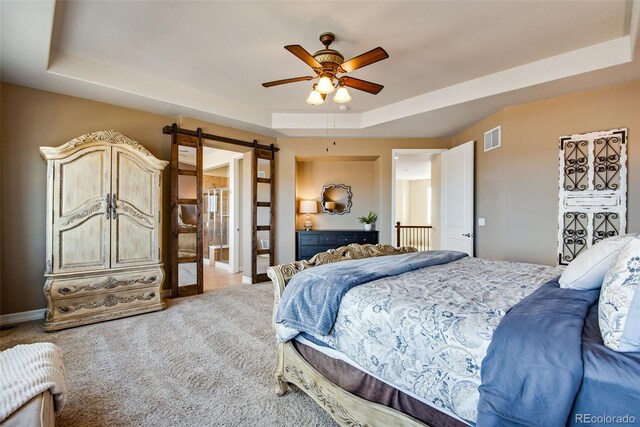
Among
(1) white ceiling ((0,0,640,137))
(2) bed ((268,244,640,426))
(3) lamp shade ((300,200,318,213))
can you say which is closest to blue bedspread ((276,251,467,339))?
(2) bed ((268,244,640,426))

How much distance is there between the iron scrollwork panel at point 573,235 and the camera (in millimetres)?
3369

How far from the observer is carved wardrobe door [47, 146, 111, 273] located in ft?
9.89

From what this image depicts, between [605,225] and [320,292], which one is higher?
[605,225]

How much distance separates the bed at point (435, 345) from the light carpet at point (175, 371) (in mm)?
225

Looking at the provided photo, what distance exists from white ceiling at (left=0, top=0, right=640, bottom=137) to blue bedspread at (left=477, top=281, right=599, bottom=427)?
2370 mm

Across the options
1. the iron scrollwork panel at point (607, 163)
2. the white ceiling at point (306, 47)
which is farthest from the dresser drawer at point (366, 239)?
the iron scrollwork panel at point (607, 163)

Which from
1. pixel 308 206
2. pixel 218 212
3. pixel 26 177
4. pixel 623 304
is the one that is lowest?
pixel 623 304

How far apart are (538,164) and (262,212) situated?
13.3ft

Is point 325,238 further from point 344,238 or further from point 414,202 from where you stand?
point 414,202

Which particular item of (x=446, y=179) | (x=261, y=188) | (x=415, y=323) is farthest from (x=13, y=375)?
(x=446, y=179)

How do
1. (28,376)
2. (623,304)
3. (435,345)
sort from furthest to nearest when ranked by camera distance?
(28,376), (435,345), (623,304)

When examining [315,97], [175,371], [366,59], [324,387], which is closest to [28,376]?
[175,371]

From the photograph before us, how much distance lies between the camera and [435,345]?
3.89 feet

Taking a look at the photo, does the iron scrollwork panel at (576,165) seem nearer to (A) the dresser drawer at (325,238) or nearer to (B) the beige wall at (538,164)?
(B) the beige wall at (538,164)
